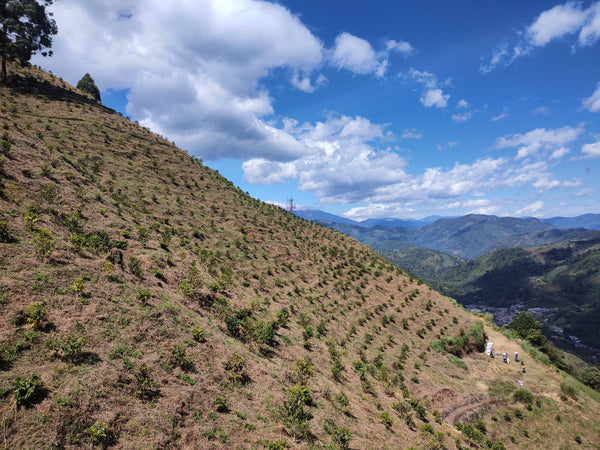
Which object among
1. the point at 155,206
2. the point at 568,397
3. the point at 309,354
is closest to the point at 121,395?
the point at 309,354

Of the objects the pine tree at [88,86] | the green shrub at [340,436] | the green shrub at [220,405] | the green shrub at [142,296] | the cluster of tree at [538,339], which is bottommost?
the cluster of tree at [538,339]

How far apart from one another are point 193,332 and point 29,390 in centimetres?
860

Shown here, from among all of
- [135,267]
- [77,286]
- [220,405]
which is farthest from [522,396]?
[77,286]

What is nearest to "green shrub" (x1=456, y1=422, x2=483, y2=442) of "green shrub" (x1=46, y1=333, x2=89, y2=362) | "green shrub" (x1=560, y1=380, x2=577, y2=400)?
"green shrub" (x1=560, y1=380, x2=577, y2=400)

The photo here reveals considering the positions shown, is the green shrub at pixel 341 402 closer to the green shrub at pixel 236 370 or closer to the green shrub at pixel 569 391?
the green shrub at pixel 236 370

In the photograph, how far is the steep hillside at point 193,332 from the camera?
11133 millimetres

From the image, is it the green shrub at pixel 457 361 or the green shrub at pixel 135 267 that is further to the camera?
the green shrub at pixel 457 361

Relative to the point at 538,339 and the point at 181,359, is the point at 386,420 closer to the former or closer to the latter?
the point at 181,359

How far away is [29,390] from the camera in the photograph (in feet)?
29.5

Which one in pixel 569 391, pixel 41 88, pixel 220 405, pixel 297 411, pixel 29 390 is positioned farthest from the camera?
pixel 41 88

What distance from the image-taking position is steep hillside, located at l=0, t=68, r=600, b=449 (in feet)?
36.5

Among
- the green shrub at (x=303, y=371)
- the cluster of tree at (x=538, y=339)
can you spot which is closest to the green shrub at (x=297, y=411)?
the green shrub at (x=303, y=371)

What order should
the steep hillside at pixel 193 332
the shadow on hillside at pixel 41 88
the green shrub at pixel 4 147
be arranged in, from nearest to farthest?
the steep hillside at pixel 193 332 < the green shrub at pixel 4 147 < the shadow on hillside at pixel 41 88

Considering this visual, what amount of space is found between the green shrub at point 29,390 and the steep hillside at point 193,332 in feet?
0.19
